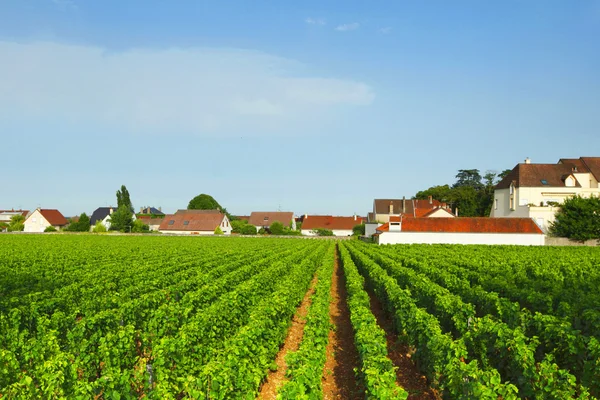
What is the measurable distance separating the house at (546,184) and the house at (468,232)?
898 cm

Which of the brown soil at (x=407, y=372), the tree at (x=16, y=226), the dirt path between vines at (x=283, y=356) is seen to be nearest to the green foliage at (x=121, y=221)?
the tree at (x=16, y=226)

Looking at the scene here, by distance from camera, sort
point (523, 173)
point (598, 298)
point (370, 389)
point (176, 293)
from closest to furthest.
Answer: point (370, 389)
point (598, 298)
point (176, 293)
point (523, 173)

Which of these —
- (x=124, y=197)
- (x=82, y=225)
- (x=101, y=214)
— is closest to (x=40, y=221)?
(x=101, y=214)

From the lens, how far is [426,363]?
9.20 metres

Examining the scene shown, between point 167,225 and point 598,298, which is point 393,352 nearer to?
point 598,298

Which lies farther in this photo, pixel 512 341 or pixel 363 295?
pixel 363 295

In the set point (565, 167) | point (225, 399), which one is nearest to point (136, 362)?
point (225, 399)

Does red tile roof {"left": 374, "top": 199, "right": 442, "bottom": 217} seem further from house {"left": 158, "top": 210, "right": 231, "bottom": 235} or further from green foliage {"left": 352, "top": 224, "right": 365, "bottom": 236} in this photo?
house {"left": 158, "top": 210, "right": 231, "bottom": 235}

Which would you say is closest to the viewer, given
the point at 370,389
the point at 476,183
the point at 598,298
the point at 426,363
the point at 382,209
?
the point at 370,389

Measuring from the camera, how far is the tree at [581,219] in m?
50.6

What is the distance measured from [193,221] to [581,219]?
220 feet

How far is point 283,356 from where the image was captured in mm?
11203

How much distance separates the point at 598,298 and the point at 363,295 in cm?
633

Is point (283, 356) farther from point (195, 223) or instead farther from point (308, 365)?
point (195, 223)
